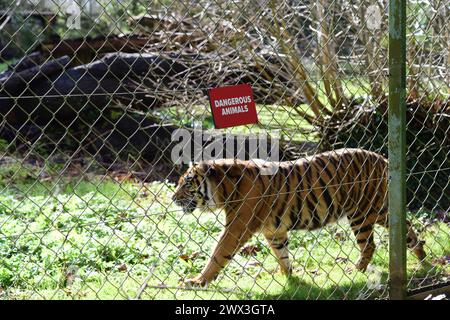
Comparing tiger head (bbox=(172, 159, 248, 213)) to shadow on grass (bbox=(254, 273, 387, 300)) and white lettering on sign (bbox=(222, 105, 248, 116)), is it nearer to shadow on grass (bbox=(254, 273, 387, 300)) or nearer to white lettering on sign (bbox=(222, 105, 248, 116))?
shadow on grass (bbox=(254, 273, 387, 300))

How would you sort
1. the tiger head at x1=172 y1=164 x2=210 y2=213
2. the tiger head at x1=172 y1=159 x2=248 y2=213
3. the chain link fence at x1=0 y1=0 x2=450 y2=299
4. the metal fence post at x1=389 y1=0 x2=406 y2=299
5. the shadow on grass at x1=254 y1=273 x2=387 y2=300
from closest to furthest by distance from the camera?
the metal fence post at x1=389 y1=0 x2=406 y2=299 < the chain link fence at x1=0 y1=0 x2=450 y2=299 < the shadow on grass at x1=254 y1=273 x2=387 y2=300 < the tiger head at x1=172 y1=159 x2=248 y2=213 < the tiger head at x1=172 y1=164 x2=210 y2=213

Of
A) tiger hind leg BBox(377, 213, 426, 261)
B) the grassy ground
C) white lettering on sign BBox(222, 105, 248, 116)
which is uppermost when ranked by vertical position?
white lettering on sign BBox(222, 105, 248, 116)

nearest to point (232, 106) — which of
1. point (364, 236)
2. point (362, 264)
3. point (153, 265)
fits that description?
point (153, 265)

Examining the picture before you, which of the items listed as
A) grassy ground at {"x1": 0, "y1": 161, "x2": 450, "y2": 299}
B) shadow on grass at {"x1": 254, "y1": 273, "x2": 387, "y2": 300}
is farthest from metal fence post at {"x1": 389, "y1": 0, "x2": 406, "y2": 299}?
shadow on grass at {"x1": 254, "y1": 273, "x2": 387, "y2": 300}

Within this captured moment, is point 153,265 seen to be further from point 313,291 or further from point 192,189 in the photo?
point 313,291

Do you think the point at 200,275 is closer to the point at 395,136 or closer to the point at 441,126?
the point at 395,136

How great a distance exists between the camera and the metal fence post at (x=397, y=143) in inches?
149

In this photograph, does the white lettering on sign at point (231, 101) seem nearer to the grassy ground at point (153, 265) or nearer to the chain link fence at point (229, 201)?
the chain link fence at point (229, 201)

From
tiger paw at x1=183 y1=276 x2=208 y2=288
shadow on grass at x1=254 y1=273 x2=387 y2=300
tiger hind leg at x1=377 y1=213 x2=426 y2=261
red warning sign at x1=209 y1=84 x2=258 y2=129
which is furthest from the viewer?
tiger hind leg at x1=377 y1=213 x2=426 y2=261

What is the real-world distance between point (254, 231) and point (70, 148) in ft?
20.9

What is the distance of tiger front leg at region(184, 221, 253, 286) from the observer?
16.5 feet

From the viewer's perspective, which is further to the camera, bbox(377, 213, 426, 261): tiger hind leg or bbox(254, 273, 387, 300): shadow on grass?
bbox(377, 213, 426, 261): tiger hind leg

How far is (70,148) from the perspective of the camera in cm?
1096
